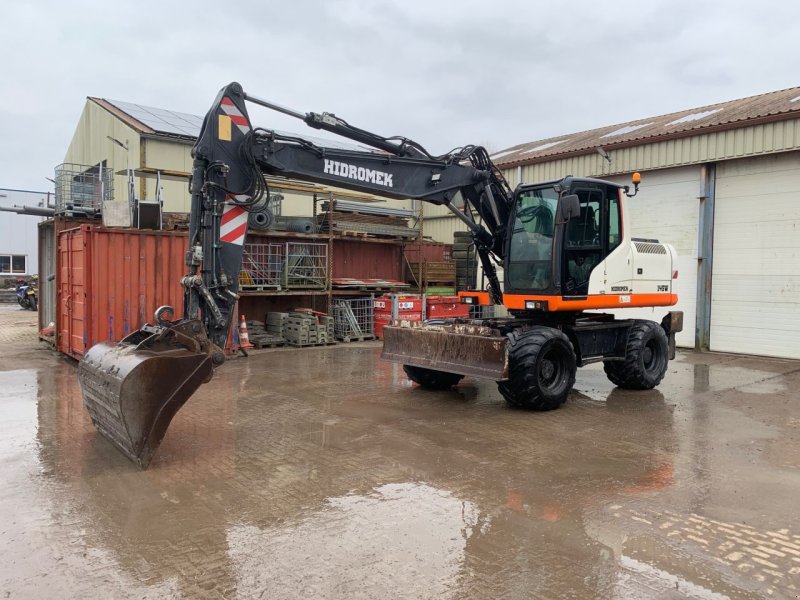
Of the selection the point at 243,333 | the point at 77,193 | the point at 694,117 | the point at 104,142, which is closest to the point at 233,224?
the point at 243,333

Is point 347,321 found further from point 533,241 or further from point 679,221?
point 679,221

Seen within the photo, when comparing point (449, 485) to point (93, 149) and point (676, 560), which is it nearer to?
point (676, 560)

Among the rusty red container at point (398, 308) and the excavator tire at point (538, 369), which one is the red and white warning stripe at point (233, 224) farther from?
the rusty red container at point (398, 308)

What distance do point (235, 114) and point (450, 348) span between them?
3.87 metres

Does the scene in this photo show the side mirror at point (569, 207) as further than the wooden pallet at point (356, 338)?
No

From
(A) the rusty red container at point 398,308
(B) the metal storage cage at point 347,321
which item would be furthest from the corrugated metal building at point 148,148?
(A) the rusty red container at point 398,308

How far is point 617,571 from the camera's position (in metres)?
3.83

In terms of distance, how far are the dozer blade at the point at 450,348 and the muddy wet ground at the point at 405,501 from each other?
55cm

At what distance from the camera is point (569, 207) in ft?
26.1

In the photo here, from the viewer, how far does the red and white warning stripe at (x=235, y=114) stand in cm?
623

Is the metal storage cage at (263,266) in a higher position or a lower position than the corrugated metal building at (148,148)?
lower

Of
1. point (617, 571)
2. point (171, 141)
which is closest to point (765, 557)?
point (617, 571)

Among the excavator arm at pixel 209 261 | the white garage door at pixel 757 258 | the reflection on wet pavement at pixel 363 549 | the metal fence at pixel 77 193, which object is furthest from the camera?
the metal fence at pixel 77 193

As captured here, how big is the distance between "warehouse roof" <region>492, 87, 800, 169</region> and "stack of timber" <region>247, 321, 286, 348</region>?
8.43 m
